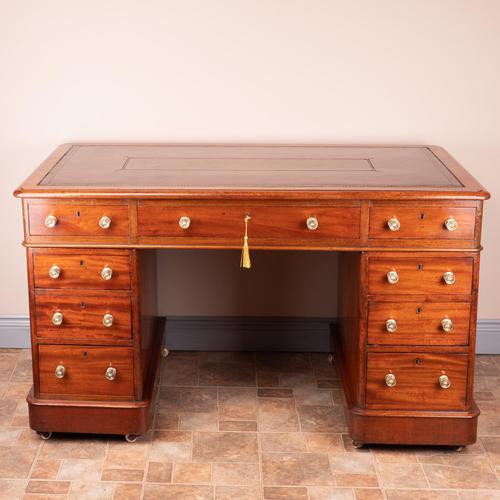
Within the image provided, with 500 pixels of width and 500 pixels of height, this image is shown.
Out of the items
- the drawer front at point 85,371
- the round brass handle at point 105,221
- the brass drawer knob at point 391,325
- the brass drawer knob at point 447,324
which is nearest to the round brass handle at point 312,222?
the brass drawer knob at point 391,325

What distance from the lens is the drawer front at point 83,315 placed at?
336cm

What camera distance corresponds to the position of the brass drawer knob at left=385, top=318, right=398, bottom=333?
10.9 feet

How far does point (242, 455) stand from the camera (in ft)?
11.2

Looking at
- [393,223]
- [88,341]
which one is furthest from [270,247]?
[88,341]

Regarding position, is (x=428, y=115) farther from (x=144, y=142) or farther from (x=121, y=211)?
(x=121, y=211)

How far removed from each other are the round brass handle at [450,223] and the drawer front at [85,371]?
3.93 feet

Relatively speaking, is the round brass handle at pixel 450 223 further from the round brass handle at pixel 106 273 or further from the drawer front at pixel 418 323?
the round brass handle at pixel 106 273

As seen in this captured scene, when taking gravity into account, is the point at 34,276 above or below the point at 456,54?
below

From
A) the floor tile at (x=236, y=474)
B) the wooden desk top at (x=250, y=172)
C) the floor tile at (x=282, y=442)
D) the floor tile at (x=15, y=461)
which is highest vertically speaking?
the wooden desk top at (x=250, y=172)

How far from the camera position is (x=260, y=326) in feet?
14.0

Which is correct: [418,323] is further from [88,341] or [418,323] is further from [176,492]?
[88,341]

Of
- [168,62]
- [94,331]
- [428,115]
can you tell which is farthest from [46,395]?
[428,115]

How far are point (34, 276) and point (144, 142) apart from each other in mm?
902

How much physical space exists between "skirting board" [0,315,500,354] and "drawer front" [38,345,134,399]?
0.86 meters
